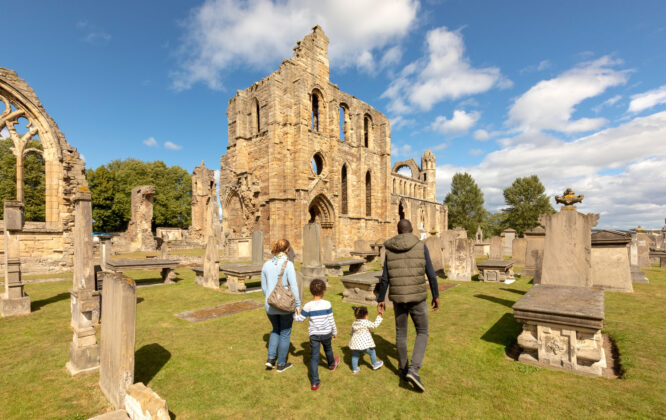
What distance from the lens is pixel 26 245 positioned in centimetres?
1179

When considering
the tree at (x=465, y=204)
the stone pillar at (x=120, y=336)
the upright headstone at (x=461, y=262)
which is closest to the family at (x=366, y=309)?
the stone pillar at (x=120, y=336)

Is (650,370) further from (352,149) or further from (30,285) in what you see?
(352,149)

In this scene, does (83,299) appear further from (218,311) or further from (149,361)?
(218,311)

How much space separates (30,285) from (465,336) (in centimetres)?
1345

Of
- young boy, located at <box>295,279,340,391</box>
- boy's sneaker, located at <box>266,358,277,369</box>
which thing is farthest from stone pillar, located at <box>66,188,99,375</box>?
young boy, located at <box>295,279,340,391</box>

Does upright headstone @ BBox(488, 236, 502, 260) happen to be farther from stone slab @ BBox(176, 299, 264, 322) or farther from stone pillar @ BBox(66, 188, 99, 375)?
stone pillar @ BBox(66, 188, 99, 375)

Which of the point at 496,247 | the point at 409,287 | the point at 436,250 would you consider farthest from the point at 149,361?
the point at 496,247

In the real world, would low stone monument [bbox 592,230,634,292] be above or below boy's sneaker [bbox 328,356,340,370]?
above

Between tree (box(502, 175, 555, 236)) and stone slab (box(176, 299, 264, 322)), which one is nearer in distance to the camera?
stone slab (box(176, 299, 264, 322))

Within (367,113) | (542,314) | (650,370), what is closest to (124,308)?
(542,314)

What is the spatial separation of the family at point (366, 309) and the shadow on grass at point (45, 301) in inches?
275

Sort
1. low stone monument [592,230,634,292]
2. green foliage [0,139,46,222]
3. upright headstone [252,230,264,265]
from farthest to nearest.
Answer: green foliage [0,139,46,222] → upright headstone [252,230,264,265] → low stone monument [592,230,634,292]

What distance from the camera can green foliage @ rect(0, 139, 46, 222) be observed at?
2747 centimetres

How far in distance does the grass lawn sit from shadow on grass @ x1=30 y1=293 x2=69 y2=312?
3.52 feet
